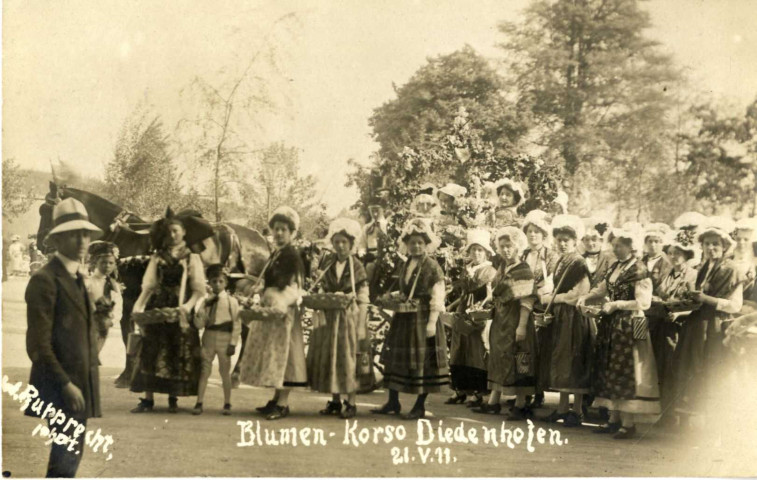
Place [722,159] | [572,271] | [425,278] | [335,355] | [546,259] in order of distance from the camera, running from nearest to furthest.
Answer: [335,355] < [425,278] < [572,271] < [546,259] < [722,159]

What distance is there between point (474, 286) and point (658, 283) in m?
1.31

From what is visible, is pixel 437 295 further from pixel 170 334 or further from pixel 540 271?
pixel 170 334

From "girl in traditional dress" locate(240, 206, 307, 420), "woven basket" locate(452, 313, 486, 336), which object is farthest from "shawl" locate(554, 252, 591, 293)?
"girl in traditional dress" locate(240, 206, 307, 420)

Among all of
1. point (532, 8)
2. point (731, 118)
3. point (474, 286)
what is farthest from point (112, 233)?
point (731, 118)

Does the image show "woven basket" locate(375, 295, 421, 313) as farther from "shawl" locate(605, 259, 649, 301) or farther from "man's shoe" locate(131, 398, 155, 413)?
"man's shoe" locate(131, 398, 155, 413)

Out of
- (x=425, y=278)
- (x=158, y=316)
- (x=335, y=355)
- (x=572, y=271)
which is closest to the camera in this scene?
(x=158, y=316)

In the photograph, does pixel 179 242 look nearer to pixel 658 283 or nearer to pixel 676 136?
pixel 658 283

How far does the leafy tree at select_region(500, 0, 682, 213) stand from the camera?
567cm

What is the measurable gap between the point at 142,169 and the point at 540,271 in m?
2.91

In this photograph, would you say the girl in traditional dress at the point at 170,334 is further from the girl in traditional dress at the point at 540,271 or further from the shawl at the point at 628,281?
the shawl at the point at 628,281

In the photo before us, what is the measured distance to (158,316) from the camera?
197 inches

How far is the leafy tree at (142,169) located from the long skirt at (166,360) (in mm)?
897

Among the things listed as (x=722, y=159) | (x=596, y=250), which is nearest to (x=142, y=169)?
(x=596, y=250)

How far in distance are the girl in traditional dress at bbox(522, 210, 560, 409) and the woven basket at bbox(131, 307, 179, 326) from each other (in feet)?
8.05
